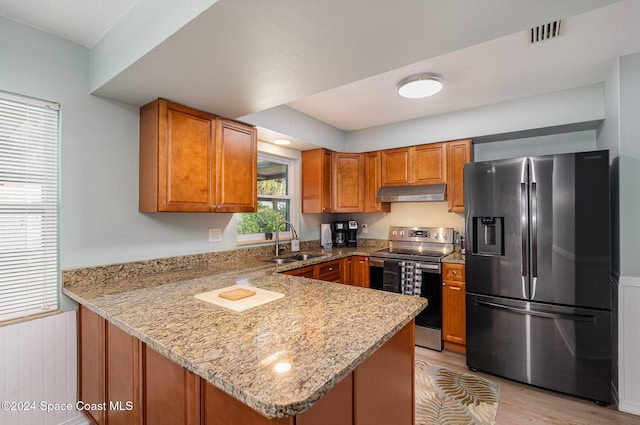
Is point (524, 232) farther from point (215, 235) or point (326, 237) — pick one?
point (215, 235)

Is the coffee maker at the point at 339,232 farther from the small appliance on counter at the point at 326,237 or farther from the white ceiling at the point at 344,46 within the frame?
the white ceiling at the point at 344,46

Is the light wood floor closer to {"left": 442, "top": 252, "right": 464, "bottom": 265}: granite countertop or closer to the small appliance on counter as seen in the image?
{"left": 442, "top": 252, "right": 464, "bottom": 265}: granite countertop

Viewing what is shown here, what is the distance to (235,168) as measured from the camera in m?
2.52

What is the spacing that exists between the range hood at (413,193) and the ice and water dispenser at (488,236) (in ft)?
2.18

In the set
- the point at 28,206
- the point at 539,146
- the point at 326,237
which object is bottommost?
the point at 326,237

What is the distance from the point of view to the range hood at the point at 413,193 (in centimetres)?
321

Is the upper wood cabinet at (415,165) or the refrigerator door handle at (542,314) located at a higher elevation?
the upper wood cabinet at (415,165)

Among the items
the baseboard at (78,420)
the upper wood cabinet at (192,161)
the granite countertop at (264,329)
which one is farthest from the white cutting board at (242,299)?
the baseboard at (78,420)

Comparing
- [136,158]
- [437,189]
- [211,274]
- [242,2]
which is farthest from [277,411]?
[437,189]

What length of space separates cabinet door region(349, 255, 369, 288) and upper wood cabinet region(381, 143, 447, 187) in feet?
3.24

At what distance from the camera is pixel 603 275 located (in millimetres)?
2084

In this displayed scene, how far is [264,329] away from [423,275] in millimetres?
2262

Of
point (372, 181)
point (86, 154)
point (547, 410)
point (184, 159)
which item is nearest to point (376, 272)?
point (372, 181)

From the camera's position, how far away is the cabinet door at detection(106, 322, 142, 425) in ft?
4.44
